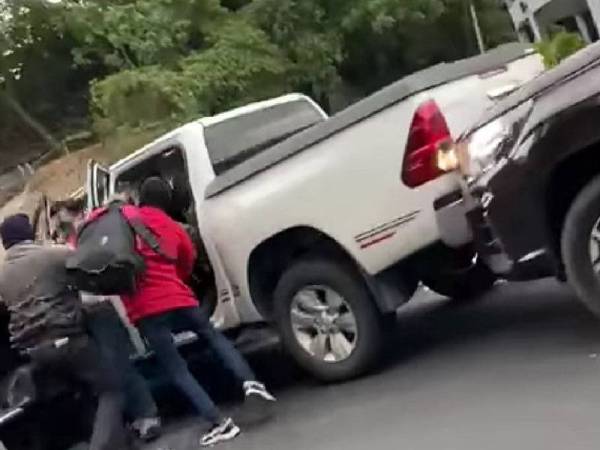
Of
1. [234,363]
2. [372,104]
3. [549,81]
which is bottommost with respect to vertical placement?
[234,363]

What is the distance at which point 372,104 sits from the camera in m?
7.32

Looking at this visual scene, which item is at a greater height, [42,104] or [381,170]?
[42,104]

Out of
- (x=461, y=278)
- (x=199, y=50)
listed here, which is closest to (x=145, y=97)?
(x=199, y=50)

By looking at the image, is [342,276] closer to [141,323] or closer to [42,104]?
[141,323]

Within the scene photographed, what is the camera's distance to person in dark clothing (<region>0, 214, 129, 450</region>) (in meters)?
→ 7.23

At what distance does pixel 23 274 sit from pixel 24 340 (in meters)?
0.38

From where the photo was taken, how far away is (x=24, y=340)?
7340 mm

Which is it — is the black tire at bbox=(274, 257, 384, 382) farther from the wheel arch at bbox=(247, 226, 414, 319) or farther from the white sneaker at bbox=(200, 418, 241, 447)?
the white sneaker at bbox=(200, 418, 241, 447)

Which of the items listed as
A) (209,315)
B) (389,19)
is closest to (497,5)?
(389,19)

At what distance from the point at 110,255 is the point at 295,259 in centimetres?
131

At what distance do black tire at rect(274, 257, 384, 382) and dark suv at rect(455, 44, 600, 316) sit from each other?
1.04 m

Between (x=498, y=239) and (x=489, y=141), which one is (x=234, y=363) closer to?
(x=498, y=239)

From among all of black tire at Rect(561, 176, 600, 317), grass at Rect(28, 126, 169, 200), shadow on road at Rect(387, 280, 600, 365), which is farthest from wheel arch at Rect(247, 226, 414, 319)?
grass at Rect(28, 126, 169, 200)

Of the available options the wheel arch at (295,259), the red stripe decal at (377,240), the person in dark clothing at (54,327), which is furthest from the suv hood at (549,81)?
the person in dark clothing at (54,327)
